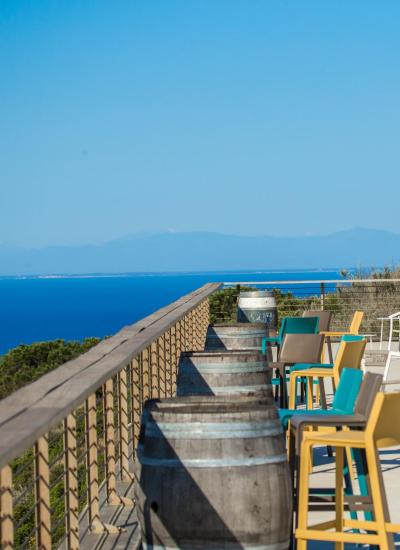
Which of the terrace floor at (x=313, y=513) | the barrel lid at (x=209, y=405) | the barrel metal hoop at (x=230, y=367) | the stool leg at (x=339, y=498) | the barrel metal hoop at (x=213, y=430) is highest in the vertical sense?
the barrel metal hoop at (x=230, y=367)

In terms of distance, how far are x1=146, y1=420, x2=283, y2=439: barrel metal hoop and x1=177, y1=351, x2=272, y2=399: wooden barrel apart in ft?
4.30

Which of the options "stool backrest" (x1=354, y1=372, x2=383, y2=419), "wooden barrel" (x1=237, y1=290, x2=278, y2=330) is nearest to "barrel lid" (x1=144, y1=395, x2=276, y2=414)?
"stool backrest" (x1=354, y1=372, x2=383, y2=419)

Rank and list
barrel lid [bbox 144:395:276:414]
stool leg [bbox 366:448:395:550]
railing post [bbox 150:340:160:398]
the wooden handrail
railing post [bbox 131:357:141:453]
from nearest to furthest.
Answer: the wooden handrail < barrel lid [bbox 144:395:276:414] < stool leg [bbox 366:448:395:550] < railing post [bbox 131:357:141:453] < railing post [bbox 150:340:160:398]

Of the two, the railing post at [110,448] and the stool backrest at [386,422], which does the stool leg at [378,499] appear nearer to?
the stool backrest at [386,422]

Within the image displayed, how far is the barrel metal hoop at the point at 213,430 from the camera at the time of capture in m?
3.69

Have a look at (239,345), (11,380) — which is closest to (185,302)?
(239,345)

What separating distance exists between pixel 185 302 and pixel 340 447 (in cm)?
478

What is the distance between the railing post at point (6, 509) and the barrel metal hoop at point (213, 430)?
92 centimetres

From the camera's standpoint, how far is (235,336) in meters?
7.87

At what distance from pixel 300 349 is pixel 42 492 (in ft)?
16.9

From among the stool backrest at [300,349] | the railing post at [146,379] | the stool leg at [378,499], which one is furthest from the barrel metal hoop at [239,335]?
the stool leg at [378,499]

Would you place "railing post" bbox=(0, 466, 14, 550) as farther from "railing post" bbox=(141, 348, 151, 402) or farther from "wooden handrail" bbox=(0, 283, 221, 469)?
"railing post" bbox=(141, 348, 151, 402)

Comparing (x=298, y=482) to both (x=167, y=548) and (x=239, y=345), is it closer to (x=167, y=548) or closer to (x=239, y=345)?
(x=167, y=548)

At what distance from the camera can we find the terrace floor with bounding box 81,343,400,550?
4.63 metres
